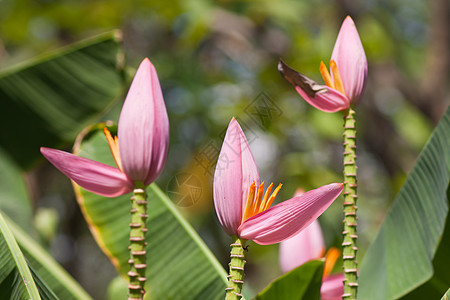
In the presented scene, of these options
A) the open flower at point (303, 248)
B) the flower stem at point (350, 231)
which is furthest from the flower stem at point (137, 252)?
the open flower at point (303, 248)

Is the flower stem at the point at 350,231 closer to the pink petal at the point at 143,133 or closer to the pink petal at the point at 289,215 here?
the pink petal at the point at 289,215

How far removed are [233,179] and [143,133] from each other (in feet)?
0.22

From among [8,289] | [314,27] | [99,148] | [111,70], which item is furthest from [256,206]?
[314,27]

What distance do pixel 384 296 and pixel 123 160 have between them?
1.22ft

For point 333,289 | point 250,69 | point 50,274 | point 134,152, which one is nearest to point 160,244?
point 50,274

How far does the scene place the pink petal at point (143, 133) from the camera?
311mm

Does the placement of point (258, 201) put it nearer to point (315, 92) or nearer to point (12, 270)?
point (315, 92)

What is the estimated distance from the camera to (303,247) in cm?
54

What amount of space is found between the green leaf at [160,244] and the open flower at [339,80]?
0.98 ft

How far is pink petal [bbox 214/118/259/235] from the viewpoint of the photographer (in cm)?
32

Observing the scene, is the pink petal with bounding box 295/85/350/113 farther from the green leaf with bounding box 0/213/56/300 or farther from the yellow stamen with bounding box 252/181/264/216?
the green leaf with bounding box 0/213/56/300

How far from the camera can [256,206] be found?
1.08ft

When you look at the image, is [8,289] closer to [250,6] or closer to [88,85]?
[88,85]

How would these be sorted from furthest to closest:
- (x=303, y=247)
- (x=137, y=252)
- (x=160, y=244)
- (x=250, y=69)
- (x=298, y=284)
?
1. (x=250, y=69)
2. (x=160, y=244)
3. (x=303, y=247)
4. (x=298, y=284)
5. (x=137, y=252)
